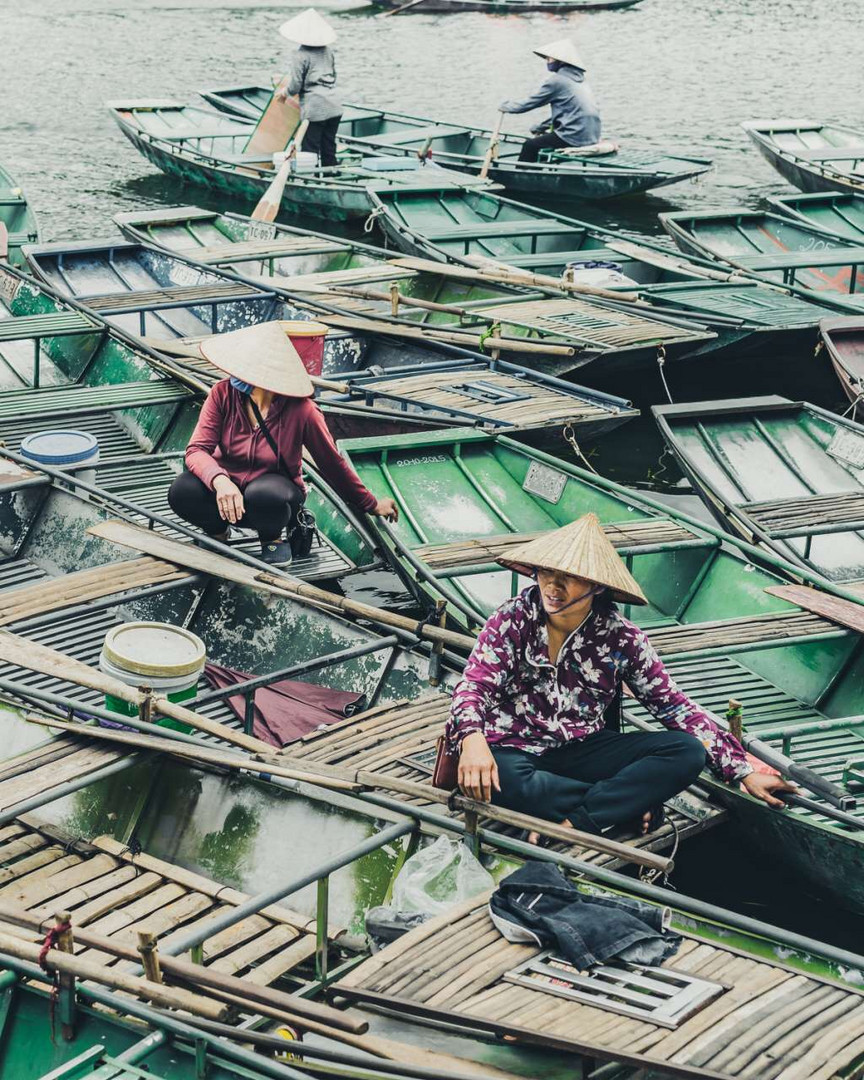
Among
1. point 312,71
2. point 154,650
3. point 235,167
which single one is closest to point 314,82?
point 312,71

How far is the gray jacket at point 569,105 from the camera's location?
16.4 m

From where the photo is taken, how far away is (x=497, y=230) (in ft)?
43.5

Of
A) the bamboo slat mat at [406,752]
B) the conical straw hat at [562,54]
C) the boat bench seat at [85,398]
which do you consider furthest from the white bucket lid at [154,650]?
the conical straw hat at [562,54]

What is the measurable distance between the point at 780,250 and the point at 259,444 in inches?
340

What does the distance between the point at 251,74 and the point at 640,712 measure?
75.5ft

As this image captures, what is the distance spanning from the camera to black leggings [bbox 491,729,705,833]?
16.7 ft

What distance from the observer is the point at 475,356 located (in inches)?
411

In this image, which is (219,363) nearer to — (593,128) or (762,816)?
(762,816)

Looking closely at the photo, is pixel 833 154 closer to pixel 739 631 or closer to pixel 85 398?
pixel 85 398

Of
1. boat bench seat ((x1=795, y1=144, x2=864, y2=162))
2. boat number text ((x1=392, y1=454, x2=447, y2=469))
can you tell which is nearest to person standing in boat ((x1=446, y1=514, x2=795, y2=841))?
boat number text ((x1=392, y1=454, x2=447, y2=469))

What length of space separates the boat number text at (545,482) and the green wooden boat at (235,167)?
23.1 feet

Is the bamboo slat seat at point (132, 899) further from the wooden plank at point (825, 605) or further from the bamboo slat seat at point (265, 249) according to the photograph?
the bamboo slat seat at point (265, 249)

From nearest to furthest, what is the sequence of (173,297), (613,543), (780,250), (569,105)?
(613,543), (173,297), (780,250), (569,105)

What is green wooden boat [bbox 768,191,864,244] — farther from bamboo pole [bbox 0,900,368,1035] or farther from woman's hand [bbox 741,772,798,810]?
bamboo pole [bbox 0,900,368,1035]
